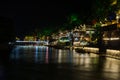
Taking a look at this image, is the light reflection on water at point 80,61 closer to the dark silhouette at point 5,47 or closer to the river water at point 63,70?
the river water at point 63,70

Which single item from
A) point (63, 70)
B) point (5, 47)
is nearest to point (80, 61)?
point (63, 70)

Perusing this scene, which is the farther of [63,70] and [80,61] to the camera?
[80,61]

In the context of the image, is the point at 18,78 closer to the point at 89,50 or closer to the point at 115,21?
the point at 89,50

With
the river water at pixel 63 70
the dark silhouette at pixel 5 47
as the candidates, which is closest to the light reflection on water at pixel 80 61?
the river water at pixel 63 70

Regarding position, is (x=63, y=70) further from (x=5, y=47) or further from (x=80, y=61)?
(x=5, y=47)

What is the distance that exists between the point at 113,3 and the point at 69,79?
41.4m

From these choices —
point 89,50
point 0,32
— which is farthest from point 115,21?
point 0,32

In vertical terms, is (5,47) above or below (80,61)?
above

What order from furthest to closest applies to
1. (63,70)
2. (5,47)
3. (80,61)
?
(5,47) → (80,61) → (63,70)

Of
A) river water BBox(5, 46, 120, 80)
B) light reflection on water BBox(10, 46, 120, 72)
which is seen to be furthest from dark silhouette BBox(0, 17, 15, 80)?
light reflection on water BBox(10, 46, 120, 72)

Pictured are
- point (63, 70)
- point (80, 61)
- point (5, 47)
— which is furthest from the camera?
point (5, 47)

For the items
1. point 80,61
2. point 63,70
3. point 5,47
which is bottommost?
point 63,70

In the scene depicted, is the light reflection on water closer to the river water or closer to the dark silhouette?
the river water

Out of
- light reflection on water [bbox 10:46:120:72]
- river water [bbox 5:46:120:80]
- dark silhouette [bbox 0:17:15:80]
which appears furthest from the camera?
light reflection on water [bbox 10:46:120:72]
